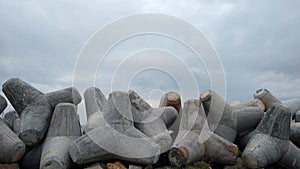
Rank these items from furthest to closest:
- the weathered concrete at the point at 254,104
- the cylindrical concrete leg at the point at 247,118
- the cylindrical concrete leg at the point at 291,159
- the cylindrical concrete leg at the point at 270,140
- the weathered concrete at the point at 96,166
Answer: the weathered concrete at the point at 254,104
the cylindrical concrete leg at the point at 247,118
the cylindrical concrete leg at the point at 291,159
the cylindrical concrete leg at the point at 270,140
the weathered concrete at the point at 96,166

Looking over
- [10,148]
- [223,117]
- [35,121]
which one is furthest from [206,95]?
[10,148]

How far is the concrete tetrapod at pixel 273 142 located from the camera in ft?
20.0

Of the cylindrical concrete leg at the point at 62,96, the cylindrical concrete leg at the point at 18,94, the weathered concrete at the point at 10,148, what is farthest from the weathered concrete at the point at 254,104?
the weathered concrete at the point at 10,148

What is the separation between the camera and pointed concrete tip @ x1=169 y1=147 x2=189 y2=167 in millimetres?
5516

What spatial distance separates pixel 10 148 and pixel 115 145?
6.81ft

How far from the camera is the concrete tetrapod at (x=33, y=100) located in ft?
20.4

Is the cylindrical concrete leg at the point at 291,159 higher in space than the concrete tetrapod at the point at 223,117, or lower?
lower

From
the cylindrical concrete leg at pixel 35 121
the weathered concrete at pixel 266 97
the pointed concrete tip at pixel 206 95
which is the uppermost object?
the pointed concrete tip at pixel 206 95

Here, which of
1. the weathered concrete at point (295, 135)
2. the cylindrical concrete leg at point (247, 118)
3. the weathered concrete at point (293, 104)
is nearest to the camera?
the cylindrical concrete leg at point (247, 118)

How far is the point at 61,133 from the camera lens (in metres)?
5.89

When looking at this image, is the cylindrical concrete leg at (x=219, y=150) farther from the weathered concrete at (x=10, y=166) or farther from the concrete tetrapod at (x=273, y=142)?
the weathered concrete at (x=10, y=166)

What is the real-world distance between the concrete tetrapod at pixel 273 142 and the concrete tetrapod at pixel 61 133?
11.8 ft

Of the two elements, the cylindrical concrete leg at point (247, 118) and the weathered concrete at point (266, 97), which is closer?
the cylindrical concrete leg at point (247, 118)

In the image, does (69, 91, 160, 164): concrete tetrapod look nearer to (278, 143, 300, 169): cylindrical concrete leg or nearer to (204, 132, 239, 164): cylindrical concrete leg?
(204, 132, 239, 164): cylindrical concrete leg
